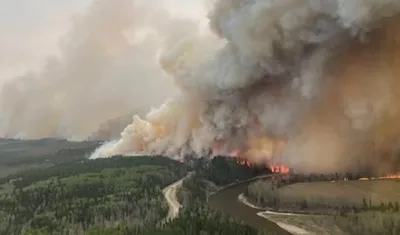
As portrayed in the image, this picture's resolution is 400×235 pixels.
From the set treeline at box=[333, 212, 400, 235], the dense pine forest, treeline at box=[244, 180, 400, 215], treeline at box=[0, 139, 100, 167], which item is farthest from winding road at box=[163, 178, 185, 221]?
treeline at box=[0, 139, 100, 167]

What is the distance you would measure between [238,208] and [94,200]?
69.7ft

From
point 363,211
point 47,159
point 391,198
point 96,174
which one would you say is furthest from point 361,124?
point 47,159

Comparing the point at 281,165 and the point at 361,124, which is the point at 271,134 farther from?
the point at 361,124

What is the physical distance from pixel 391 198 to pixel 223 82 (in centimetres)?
4134

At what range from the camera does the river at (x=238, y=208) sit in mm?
65812

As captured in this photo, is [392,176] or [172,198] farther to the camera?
[392,176]

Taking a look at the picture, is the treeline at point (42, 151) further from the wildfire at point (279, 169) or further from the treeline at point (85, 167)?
the wildfire at point (279, 169)

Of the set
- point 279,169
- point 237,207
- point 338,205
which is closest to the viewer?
point 338,205

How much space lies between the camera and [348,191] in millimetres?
77688

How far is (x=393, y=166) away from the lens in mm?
91375

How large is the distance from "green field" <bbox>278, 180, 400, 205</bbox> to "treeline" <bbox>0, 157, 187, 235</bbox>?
1934 cm

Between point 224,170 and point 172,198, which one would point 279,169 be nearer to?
point 224,170

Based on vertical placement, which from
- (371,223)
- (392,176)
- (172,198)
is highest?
(392,176)

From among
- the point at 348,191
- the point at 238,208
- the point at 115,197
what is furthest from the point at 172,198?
the point at 348,191
